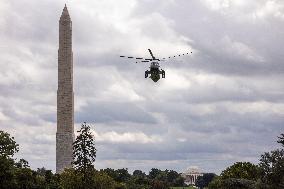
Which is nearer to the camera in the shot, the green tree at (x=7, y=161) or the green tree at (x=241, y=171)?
the green tree at (x=7, y=161)

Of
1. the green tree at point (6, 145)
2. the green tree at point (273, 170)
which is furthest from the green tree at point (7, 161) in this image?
the green tree at point (273, 170)

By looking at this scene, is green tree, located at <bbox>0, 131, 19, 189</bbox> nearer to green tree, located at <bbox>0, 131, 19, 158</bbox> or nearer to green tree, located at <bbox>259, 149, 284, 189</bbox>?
green tree, located at <bbox>0, 131, 19, 158</bbox>

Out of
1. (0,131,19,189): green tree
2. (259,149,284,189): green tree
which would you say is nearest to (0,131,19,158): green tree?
(0,131,19,189): green tree

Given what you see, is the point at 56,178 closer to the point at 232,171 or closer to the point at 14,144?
the point at 232,171

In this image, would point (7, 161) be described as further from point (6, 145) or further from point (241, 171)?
point (241, 171)

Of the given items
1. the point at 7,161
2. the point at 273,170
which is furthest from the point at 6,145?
the point at 273,170

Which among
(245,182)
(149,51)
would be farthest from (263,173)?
(149,51)

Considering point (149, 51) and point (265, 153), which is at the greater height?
point (149, 51)

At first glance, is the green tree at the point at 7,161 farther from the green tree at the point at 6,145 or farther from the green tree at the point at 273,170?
the green tree at the point at 273,170

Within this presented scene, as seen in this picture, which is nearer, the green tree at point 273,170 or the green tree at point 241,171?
the green tree at point 273,170

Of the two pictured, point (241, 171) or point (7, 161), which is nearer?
point (7, 161)

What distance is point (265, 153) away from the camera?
369 feet

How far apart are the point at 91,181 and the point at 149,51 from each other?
158 ft

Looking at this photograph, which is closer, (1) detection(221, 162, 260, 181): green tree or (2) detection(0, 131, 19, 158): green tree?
(2) detection(0, 131, 19, 158): green tree
